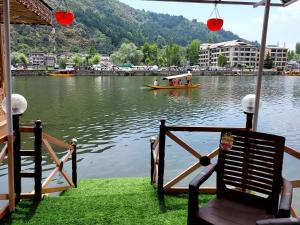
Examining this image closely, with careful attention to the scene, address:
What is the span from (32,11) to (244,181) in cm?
473

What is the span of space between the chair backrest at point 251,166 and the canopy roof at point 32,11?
4047 mm

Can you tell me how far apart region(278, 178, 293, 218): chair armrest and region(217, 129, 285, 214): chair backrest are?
0.58ft

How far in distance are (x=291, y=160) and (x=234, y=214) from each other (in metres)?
8.23

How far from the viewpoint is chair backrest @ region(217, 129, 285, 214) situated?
256cm

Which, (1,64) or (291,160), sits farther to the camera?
(291,160)

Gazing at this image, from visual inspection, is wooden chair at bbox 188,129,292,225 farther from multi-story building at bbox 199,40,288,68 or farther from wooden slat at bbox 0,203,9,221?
multi-story building at bbox 199,40,288,68

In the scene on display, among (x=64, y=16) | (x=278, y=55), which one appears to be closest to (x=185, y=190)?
(x=64, y=16)

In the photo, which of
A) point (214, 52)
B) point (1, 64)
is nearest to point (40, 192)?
point (1, 64)

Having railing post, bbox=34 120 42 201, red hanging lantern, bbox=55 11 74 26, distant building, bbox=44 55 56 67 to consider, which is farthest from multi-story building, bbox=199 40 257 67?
railing post, bbox=34 120 42 201

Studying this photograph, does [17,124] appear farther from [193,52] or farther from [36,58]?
[36,58]

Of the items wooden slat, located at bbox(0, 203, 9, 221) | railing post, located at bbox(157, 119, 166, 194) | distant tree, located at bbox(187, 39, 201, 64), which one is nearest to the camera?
wooden slat, located at bbox(0, 203, 9, 221)

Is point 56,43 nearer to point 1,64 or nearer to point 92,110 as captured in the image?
point 92,110

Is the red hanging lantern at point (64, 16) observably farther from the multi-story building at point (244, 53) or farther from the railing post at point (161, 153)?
the multi-story building at point (244, 53)

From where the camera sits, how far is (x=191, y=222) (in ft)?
7.80
